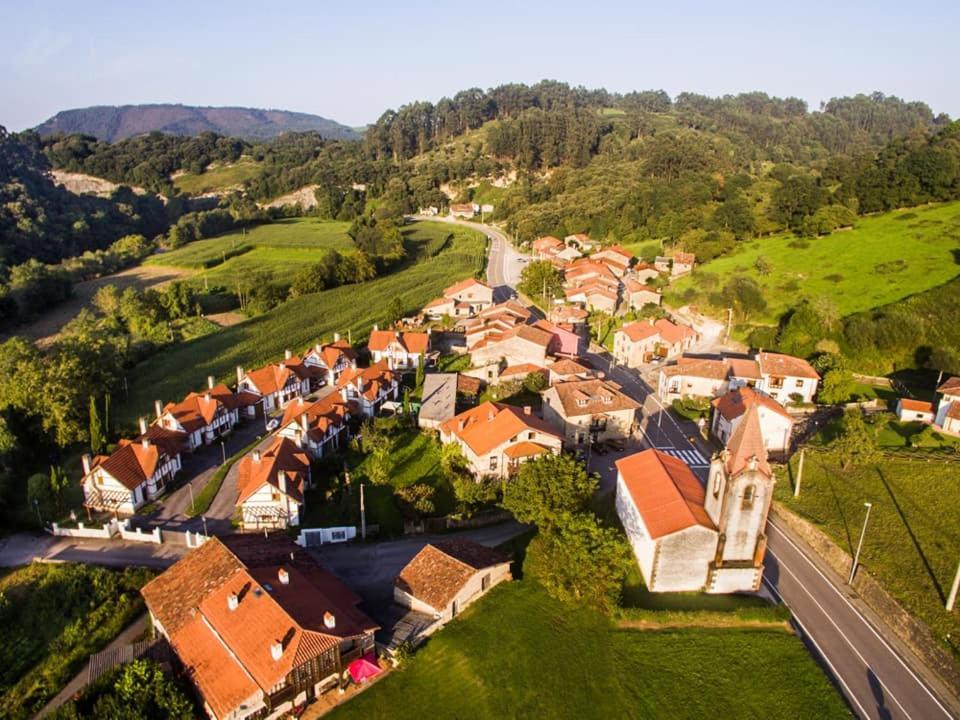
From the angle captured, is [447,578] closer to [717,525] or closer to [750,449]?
[717,525]

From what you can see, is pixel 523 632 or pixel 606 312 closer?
pixel 523 632

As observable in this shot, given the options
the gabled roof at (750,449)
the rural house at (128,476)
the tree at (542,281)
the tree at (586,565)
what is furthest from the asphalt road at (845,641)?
the tree at (542,281)

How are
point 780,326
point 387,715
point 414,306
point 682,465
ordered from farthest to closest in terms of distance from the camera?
1. point 414,306
2. point 780,326
3. point 682,465
4. point 387,715

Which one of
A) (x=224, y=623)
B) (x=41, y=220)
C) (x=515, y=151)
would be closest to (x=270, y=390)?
(x=224, y=623)

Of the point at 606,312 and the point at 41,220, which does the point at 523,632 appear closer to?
the point at 606,312

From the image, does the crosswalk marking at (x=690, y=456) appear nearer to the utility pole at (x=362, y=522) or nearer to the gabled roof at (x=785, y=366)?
the gabled roof at (x=785, y=366)
